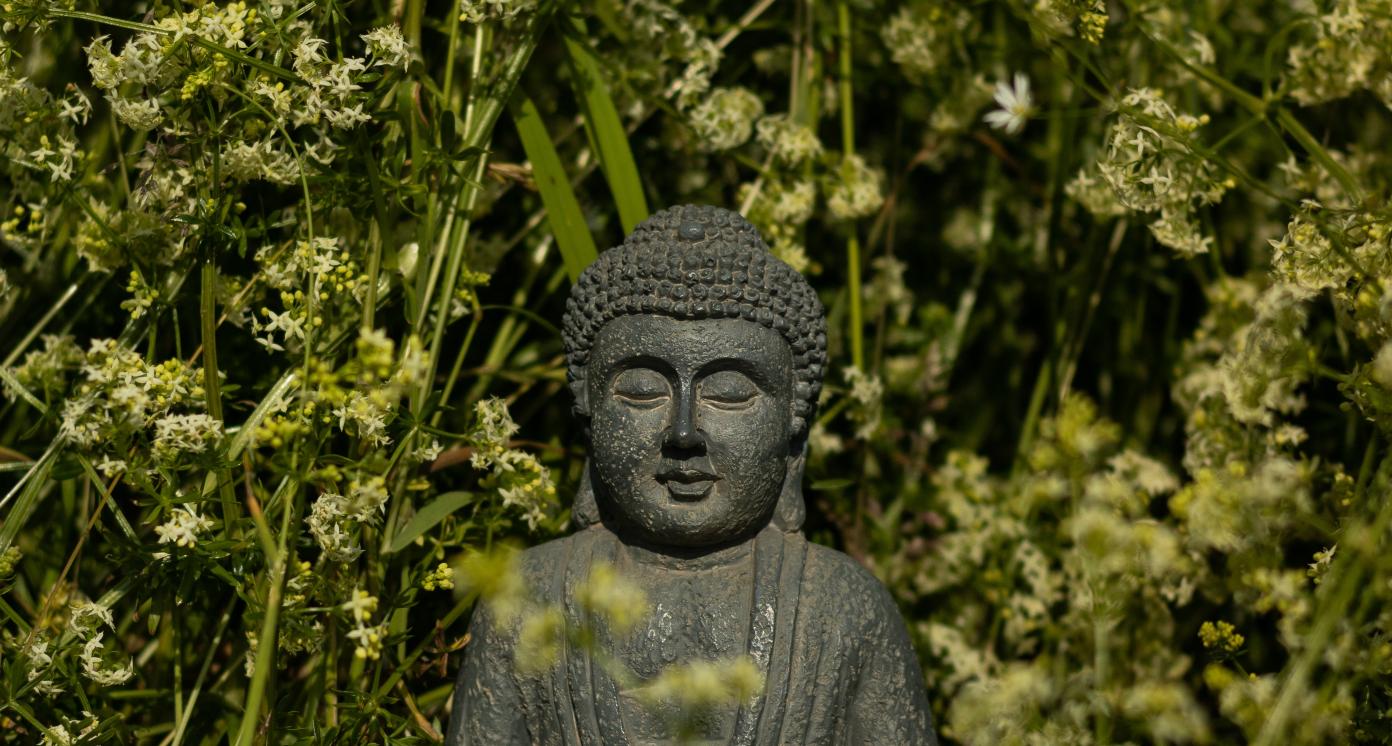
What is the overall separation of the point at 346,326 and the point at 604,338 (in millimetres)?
622

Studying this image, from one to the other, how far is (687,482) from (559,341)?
55.2 inches

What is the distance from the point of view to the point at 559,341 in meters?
4.65

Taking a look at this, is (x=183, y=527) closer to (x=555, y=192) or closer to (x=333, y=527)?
(x=333, y=527)

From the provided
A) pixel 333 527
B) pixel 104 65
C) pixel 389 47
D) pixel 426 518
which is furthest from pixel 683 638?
pixel 104 65

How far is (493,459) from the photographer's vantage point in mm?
3619

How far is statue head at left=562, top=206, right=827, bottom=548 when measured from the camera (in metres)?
3.35

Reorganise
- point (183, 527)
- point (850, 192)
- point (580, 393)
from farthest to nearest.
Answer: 1. point (850, 192)
2. point (580, 393)
3. point (183, 527)

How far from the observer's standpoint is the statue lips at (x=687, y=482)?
3.33 m

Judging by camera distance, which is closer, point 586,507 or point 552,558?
point 552,558

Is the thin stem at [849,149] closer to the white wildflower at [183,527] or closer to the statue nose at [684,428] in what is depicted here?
the statue nose at [684,428]

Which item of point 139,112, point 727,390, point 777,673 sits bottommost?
point 777,673

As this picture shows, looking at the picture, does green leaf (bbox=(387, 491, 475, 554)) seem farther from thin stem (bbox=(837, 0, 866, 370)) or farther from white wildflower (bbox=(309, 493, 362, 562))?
thin stem (bbox=(837, 0, 866, 370))

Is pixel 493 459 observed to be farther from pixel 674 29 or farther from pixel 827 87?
pixel 827 87

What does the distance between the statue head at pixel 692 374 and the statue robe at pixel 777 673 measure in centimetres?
16
